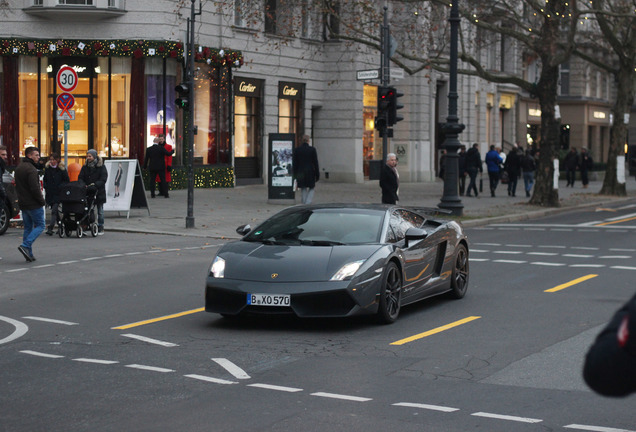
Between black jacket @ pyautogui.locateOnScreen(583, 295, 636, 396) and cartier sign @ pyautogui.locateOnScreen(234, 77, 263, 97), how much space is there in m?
34.6

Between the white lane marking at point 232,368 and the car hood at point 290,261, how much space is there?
172 cm

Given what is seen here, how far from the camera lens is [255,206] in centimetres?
2869

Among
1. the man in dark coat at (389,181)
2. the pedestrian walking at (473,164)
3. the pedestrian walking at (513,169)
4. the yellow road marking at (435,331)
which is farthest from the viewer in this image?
the pedestrian walking at (513,169)

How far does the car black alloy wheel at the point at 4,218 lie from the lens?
2047cm

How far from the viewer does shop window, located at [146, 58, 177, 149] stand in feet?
108

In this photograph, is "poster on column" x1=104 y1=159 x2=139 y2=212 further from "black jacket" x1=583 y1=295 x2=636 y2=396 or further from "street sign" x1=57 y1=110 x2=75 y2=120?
"black jacket" x1=583 y1=295 x2=636 y2=396

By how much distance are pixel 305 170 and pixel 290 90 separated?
524 inches

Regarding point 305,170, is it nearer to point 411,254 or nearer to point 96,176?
point 96,176

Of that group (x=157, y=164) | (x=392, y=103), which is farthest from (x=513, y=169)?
(x=157, y=164)

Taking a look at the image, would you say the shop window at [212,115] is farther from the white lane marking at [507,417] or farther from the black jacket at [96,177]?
the white lane marking at [507,417]

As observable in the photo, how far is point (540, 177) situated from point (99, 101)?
13.7 metres

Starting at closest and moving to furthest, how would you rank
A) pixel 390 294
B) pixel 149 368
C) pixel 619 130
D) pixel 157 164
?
1. pixel 149 368
2. pixel 390 294
3. pixel 157 164
4. pixel 619 130

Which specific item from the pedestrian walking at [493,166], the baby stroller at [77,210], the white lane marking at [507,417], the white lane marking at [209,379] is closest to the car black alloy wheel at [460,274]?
the white lane marking at [209,379]

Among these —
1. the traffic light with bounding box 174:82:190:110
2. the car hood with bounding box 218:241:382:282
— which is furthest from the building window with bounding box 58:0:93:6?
the car hood with bounding box 218:241:382:282
